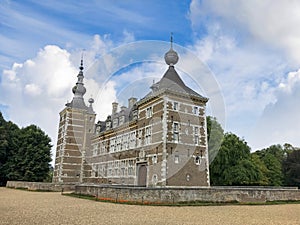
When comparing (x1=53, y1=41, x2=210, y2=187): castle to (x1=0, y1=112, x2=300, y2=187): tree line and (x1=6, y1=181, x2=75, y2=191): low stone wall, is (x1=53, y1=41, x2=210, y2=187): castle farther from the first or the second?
(x1=0, y1=112, x2=300, y2=187): tree line

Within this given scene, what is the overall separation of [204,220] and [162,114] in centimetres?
1487

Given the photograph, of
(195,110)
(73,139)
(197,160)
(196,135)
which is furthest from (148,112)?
(73,139)

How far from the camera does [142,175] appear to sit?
26328mm

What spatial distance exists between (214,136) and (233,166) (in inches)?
180

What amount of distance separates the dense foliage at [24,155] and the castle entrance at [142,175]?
19.2 meters

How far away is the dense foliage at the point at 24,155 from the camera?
3825 centimetres

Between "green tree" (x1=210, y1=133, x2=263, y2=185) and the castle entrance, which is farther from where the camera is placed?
"green tree" (x1=210, y1=133, x2=263, y2=185)

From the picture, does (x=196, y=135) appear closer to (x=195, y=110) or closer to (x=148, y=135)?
(x=195, y=110)

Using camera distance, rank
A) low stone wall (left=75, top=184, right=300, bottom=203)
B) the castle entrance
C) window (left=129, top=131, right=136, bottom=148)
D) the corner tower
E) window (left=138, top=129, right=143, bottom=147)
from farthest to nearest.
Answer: the corner tower → window (left=129, top=131, right=136, bottom=148) → window (left=138, top=129, right=143, bottom=147) → the castle entrance → low stone wall (left=75, top=184, right=300, bottom=203)

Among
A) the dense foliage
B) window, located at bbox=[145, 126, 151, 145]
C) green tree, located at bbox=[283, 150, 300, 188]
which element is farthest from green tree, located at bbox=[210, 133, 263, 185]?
the dense foliage

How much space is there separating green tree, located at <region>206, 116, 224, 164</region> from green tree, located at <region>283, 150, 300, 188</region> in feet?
42.0

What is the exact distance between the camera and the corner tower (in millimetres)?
39656

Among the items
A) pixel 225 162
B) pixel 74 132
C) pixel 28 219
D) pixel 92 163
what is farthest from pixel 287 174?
pixel 28 219

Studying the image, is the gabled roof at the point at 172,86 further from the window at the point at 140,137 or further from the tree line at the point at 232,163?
the tree line at the point at 232,163
